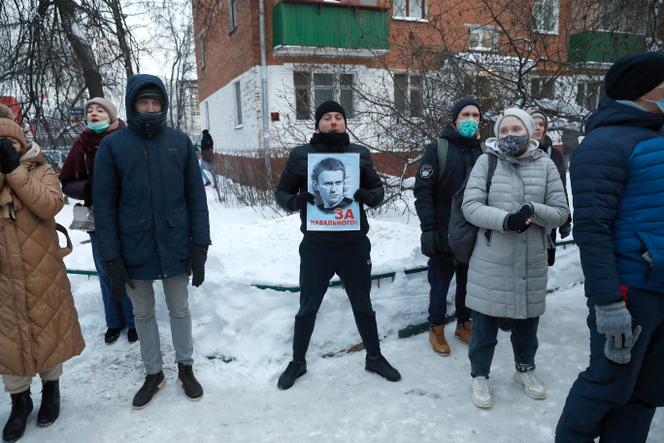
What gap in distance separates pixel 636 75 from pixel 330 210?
1.74 m

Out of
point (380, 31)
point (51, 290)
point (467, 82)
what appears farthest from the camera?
point (380, 31)

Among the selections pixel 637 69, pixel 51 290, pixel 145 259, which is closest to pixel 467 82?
pixel 637 69

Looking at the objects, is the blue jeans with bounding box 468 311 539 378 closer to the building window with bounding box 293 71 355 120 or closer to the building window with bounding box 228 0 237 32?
the building window with bounding box 293 71 355 120

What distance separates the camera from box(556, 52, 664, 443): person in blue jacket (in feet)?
6.08

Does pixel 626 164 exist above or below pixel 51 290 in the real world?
above

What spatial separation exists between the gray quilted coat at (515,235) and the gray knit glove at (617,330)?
780 mm

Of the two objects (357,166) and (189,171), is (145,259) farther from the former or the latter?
(357,166)

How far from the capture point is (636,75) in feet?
6.21

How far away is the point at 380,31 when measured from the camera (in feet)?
35.2

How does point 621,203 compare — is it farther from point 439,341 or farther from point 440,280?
point 439,341

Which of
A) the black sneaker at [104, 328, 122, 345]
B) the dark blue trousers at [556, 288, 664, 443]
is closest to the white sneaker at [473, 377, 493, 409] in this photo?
the dark blue trousers at [556, 288, 664, 443]

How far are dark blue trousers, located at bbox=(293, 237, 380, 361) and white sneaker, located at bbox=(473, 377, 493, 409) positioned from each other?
28.7 inches

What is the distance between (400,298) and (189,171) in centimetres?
207

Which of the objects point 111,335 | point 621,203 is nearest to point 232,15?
point 111,335
